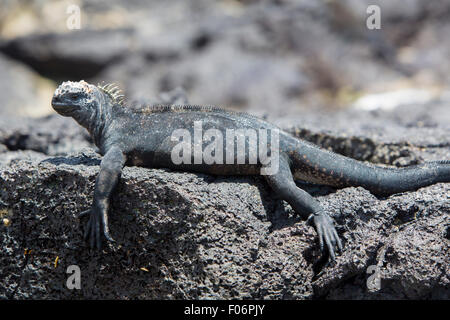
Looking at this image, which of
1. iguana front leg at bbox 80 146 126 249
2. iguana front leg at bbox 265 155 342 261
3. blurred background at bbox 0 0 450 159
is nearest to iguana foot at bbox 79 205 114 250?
iguana front leg at bbox 80 146 126 249

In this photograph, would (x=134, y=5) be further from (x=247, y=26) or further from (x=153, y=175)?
(x=153, y=175)

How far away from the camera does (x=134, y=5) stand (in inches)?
524

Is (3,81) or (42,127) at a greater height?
(3,81)

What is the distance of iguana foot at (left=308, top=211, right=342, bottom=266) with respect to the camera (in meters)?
3.69

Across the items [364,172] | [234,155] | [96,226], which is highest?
[234,155]

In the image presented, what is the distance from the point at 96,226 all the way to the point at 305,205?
1.54 metres

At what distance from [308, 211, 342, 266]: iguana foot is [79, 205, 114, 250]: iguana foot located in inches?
59.1

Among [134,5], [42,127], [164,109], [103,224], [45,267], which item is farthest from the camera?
[134,5]

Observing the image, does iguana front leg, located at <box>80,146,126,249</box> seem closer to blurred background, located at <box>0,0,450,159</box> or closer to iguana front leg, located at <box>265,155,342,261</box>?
iguana front leg, located at <box>265,155,342,261</box>

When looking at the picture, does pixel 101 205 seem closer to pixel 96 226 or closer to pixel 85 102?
pixel 96 226

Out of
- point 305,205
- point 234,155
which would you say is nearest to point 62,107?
point 234,155

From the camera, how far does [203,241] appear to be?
12.0ft

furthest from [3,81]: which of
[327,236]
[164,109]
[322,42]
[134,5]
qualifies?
[327,236]
